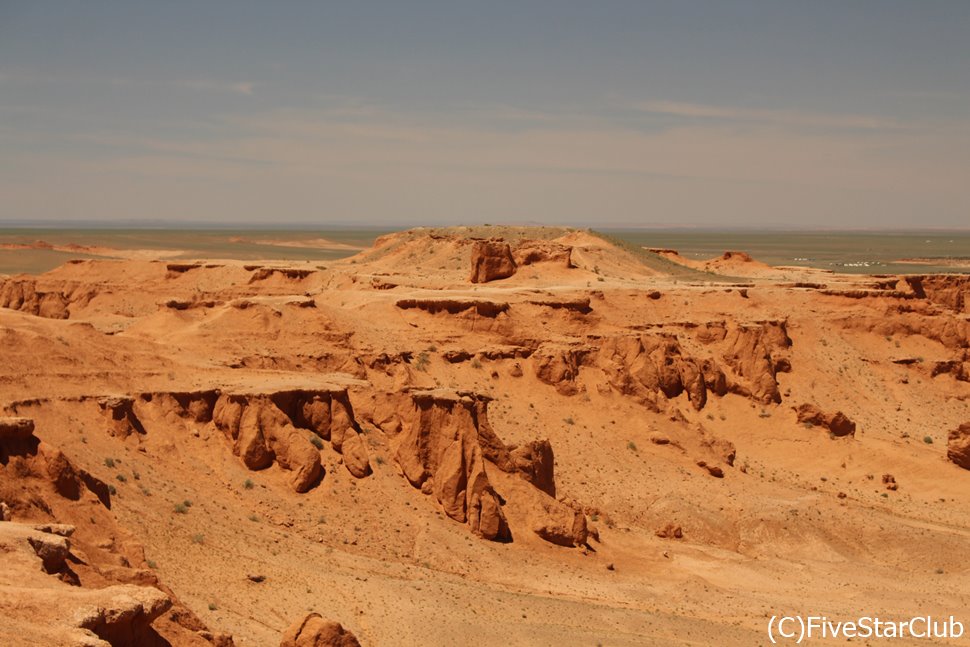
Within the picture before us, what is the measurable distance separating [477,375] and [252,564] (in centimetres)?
1482

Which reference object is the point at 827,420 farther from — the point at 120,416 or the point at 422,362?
the point at 120,416

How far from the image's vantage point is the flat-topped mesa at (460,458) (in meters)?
25.6

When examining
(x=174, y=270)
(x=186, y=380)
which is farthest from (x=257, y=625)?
(x=174, y=270)

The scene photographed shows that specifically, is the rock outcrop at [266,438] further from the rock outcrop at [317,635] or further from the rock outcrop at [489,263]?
the rock outcrop at [489,263]

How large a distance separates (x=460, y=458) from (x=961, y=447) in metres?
17.8

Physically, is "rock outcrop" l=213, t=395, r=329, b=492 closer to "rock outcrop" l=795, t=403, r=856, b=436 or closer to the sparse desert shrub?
the sparse desert shrub

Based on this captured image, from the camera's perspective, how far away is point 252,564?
20.4 m

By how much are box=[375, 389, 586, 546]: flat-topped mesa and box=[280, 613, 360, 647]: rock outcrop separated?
9916 mm

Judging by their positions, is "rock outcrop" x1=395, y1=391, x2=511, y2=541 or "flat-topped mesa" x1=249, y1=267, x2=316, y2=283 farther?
"flat-topped mesa" x1=249, y1=267, x2=316, y2=283

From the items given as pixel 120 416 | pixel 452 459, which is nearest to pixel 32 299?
pixel 120 416

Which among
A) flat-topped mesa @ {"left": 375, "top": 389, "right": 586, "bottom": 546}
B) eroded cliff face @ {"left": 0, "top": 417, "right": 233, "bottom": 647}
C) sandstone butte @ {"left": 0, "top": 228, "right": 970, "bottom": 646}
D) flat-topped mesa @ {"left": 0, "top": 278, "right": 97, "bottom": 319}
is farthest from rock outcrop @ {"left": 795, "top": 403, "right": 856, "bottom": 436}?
flat-topped mesa @ {"left": 0, "top": 278, "right": 97, "bottom": 319}

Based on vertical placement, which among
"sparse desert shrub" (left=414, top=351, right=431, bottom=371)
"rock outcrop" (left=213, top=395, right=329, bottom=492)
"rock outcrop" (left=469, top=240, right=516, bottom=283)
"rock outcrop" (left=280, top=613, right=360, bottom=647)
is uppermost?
"rock outcrop" (left=469, top=240, right=516, bottom=283)

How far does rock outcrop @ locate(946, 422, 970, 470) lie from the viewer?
36094 mm

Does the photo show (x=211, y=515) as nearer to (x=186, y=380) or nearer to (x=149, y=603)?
(x=186, y=380)
